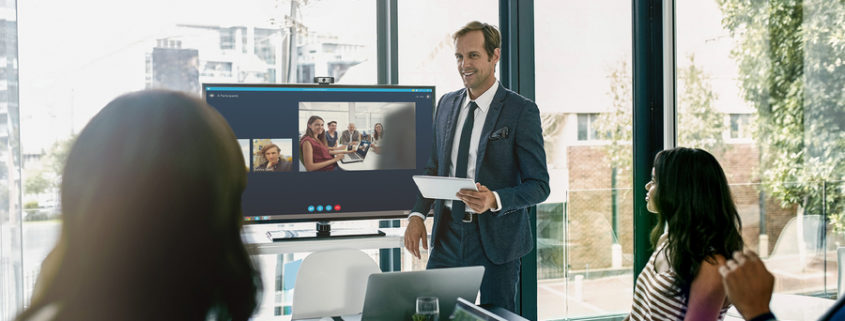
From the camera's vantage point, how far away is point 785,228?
3.90m

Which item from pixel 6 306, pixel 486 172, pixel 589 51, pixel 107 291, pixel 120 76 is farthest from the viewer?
pixel 589 51

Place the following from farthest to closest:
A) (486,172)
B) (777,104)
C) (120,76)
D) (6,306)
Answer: (777,104)
(120,76)
(6,306)
(486,172)

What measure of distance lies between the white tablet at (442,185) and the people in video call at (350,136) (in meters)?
0.57

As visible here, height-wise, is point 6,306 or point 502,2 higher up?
point 502,2

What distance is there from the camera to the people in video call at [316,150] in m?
3.08

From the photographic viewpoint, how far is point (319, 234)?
3.04 m

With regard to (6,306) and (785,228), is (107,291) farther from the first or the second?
(785,228)

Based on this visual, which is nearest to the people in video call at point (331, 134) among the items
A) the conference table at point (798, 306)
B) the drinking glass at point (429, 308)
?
the drinking glass at point (429, 308)

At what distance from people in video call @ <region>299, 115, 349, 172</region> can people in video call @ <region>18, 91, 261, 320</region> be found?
221 centimetres

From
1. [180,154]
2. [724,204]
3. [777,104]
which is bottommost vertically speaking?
[724,204]

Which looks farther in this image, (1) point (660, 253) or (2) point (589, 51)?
(2) point (589, 51)

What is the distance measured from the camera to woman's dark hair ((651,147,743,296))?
6.50ft

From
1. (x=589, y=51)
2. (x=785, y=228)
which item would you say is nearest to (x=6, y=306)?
(x=589, y=51)

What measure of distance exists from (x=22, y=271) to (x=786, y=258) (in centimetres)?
395
